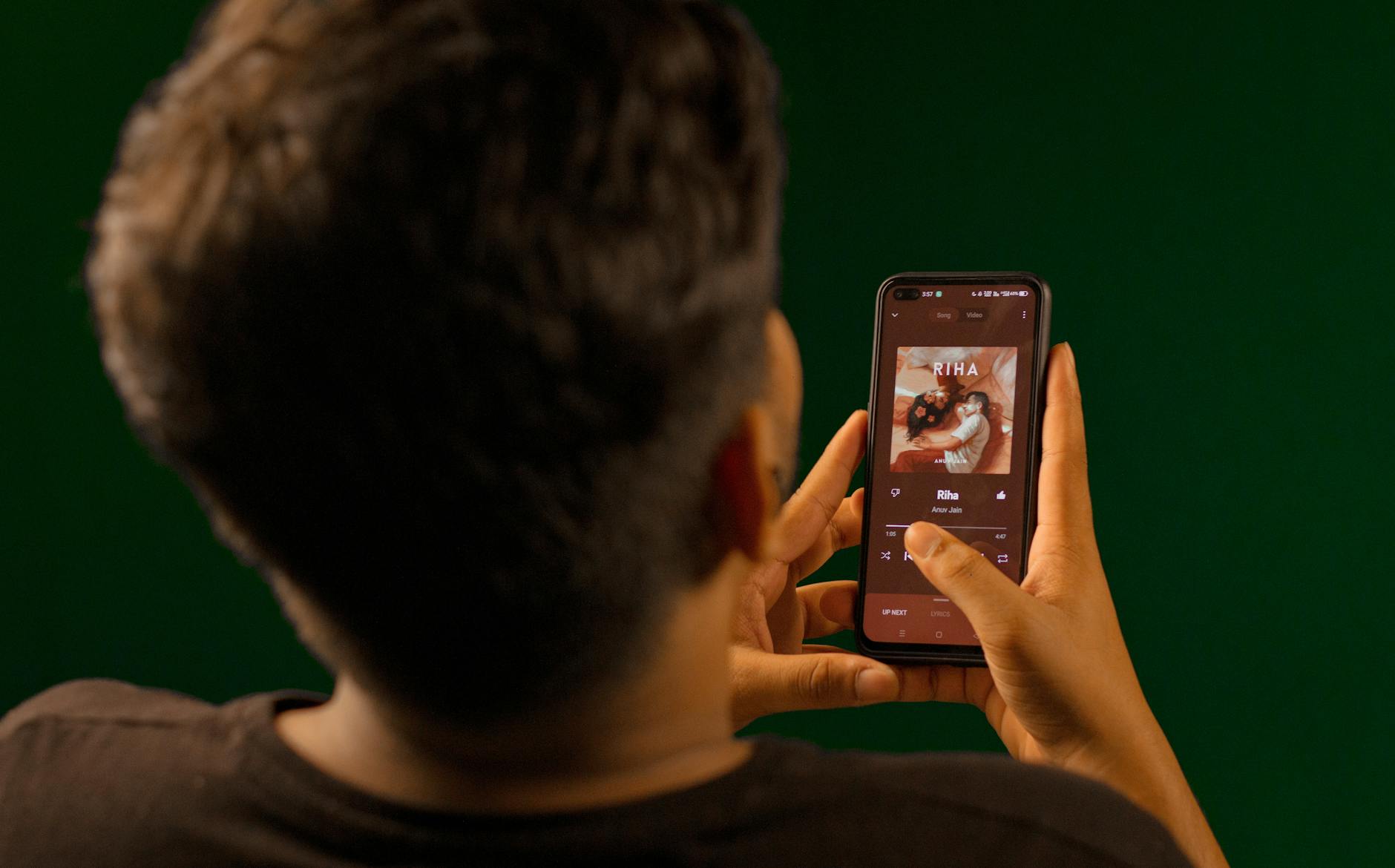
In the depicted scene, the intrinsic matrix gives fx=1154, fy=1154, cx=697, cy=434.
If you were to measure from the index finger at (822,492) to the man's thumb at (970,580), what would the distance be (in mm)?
242

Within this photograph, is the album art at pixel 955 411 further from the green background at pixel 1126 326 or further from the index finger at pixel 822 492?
the green background at pixel 1126 326

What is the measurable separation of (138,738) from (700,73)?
0.34 metres

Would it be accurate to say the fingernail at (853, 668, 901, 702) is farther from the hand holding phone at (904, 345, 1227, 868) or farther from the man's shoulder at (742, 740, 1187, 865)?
the man's shoulder at (742, 740, 1187, 865)

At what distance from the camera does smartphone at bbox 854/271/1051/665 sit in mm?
990

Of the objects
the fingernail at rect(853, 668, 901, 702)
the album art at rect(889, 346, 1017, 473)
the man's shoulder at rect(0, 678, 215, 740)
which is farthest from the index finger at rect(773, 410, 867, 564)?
the man's shoulder at rect(0, 678, 215, 740)

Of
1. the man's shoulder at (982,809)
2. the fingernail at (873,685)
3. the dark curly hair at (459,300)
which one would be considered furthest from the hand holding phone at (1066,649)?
the dark curly hair at (459,300)

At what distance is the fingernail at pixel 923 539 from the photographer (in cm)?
87

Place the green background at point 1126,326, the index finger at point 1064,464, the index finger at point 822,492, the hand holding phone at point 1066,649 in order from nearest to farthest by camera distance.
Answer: the hand holding phone at point 1066,649
the index finger at point 1064,464
the index finger at point 822,492
the green background at point 1126,326

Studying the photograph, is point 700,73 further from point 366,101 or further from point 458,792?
point 458,792

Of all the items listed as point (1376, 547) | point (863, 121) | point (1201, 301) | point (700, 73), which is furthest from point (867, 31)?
point (700, 73)

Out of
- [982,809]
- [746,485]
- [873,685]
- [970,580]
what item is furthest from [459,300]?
[873,685]

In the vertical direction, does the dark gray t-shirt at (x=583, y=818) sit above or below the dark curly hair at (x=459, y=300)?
below

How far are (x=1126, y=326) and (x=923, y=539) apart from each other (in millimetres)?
923

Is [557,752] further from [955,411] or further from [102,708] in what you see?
[955,411]
